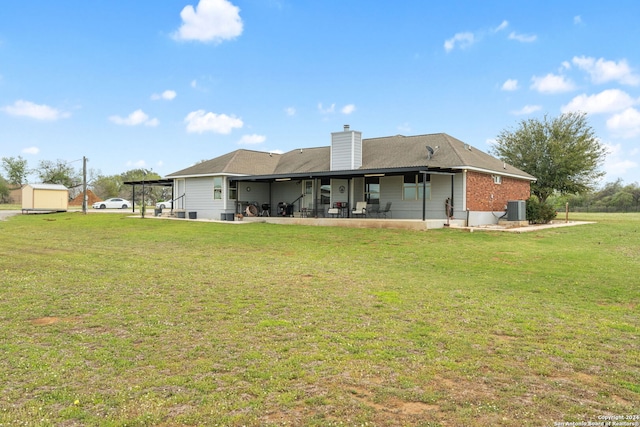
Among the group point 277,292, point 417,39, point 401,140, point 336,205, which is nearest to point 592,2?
point 417,39

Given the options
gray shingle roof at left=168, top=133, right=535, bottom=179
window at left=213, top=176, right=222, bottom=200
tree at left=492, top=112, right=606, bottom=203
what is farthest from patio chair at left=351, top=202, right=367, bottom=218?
tree at left=492, top=112, right=606, bottom=203

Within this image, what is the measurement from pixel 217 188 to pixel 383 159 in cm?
1024

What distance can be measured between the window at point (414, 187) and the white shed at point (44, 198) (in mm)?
31501

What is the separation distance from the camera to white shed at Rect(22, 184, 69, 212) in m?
38.6

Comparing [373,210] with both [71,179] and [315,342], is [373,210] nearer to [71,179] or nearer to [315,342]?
[315,342]

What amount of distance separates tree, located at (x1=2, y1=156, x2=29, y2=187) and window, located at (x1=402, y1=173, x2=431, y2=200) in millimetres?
79856

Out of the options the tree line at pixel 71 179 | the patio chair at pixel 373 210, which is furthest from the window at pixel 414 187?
the tree line at pixel 71 179

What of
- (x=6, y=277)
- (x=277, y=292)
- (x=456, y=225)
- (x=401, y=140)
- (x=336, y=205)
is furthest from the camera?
(x=401, y=140)

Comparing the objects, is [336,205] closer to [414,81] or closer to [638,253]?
[414,81]

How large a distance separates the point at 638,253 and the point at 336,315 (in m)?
12.2

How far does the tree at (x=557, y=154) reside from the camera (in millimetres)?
33781

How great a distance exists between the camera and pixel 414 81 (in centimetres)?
2588

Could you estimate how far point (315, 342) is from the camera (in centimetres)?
542

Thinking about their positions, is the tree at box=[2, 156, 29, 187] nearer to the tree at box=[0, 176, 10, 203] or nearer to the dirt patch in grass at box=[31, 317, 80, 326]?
the tree at box=[0, 176, 10, 203]
